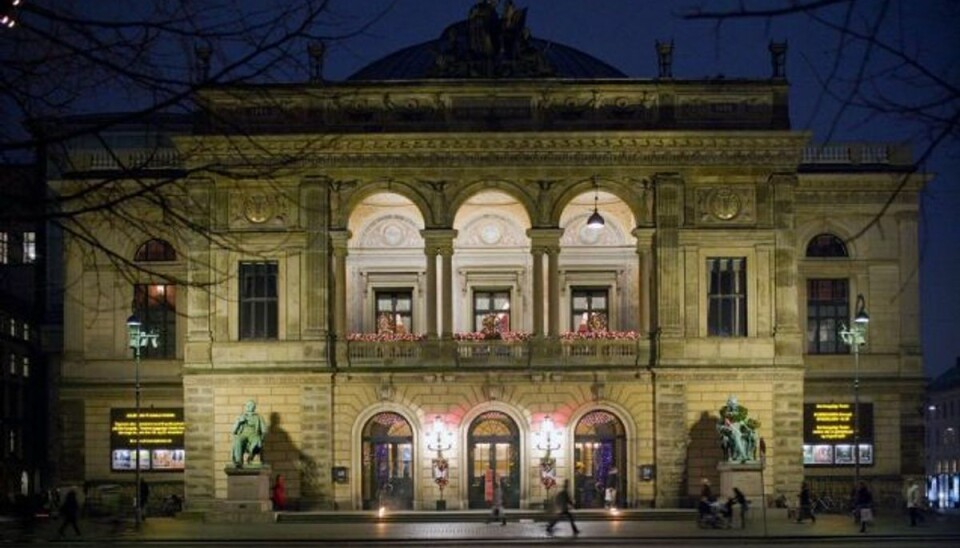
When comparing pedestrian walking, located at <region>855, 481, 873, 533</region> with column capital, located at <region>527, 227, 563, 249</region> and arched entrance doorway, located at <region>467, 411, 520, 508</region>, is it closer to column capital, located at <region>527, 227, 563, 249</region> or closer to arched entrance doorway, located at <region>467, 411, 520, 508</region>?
arched entrance doorway, located at <region>467, 411, 520, 508</region>

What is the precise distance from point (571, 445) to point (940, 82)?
49692 mm

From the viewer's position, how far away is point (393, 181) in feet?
206

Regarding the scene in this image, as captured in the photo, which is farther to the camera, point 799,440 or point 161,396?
point 161,396

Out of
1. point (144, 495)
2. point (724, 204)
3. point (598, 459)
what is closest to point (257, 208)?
point (144, 495)

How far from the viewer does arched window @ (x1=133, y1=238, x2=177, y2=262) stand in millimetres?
67875

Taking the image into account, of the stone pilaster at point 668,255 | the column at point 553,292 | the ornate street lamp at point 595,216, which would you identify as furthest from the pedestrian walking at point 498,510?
the stone pilaster at point 668,255

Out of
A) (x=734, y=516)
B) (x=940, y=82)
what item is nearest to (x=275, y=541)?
(x=734, y=516)

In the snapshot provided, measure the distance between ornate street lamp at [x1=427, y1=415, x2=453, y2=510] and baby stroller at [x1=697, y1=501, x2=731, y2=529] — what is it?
11.1 m

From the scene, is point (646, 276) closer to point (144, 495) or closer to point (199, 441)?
point (199, 441)

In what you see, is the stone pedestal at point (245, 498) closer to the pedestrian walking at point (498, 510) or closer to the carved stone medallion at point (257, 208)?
the pedestrian walking at point (498, 510)

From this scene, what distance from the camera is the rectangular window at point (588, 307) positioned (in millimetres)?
66625

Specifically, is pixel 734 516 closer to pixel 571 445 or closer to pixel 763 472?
pixel 763 472

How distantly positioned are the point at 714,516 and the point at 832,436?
15332 mm

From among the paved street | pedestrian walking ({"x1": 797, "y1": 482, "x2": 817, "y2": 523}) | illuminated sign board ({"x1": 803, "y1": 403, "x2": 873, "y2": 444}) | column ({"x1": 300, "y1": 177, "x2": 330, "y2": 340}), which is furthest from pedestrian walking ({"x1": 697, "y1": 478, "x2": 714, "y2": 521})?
column ({"x1": 300, "y1": 177, "x2": 330, "y2": 340})
